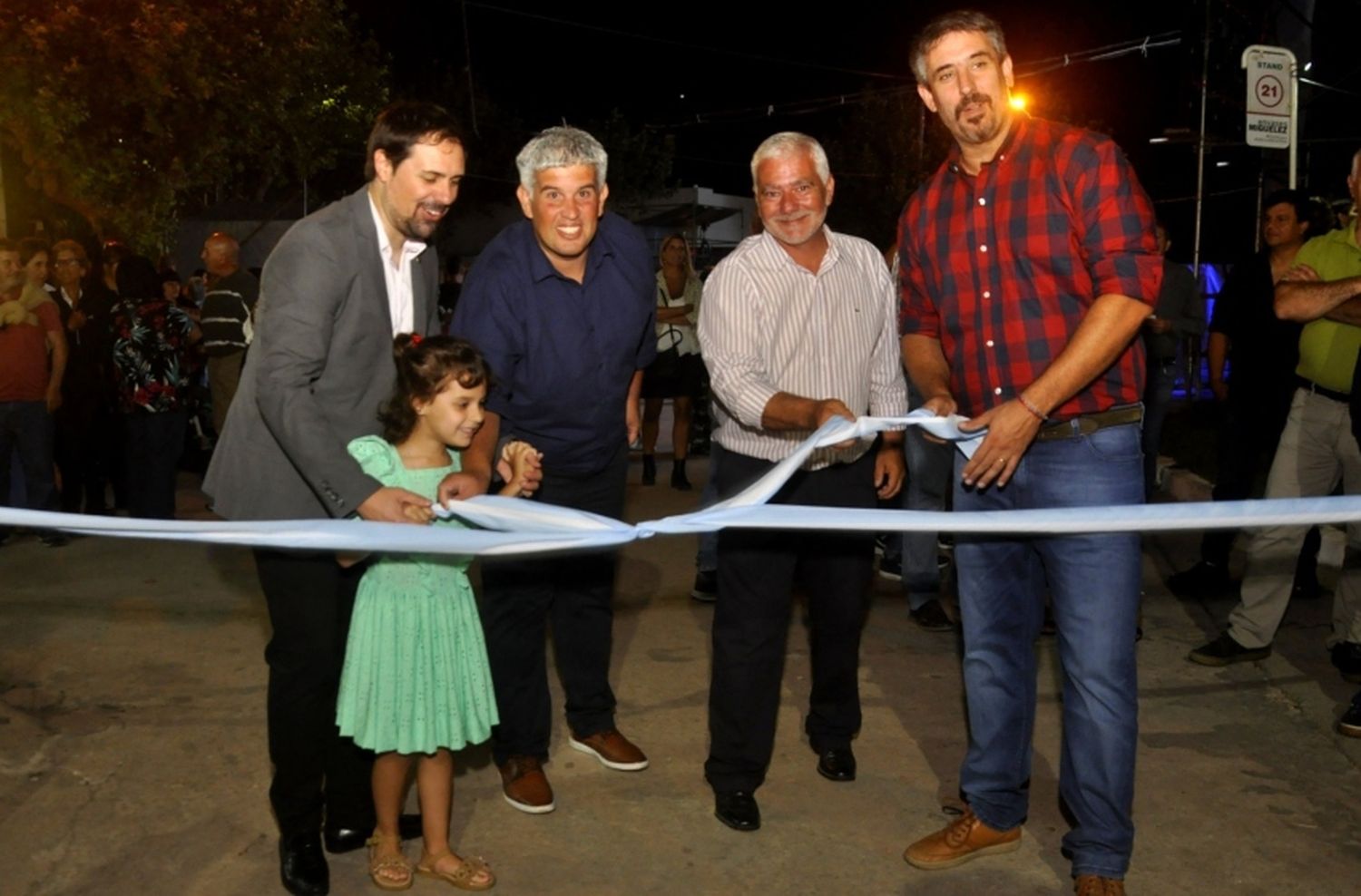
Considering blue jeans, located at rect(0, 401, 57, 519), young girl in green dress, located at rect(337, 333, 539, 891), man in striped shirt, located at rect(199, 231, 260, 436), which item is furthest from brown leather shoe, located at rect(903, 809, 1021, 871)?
blue jeans, located at rect(0, 401, 57, 519)

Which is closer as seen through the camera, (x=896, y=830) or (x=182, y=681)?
(x=896, y=830)

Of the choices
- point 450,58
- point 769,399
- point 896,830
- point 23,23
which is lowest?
point 896,830

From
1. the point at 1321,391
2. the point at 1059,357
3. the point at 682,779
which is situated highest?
the point at 1059,357

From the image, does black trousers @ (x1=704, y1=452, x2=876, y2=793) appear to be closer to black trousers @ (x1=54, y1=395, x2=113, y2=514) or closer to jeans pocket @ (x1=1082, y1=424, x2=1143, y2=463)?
jeans pocket @ (x1=1082, y1=424, x2=1143, y2=463)

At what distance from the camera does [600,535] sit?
12.2 ft

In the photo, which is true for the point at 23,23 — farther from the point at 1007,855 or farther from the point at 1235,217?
the point at 1235,217

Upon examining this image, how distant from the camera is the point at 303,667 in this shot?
13.3 feet

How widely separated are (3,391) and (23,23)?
8.83m

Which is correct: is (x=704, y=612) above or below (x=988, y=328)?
below

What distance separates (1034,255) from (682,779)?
2.22m

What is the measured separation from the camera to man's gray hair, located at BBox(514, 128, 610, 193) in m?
4.49

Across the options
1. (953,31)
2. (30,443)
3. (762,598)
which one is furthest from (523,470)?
(30,443)

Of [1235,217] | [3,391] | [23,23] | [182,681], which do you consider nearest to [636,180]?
[1235,217]

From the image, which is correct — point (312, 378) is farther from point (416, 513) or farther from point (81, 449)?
point (81, 449)
